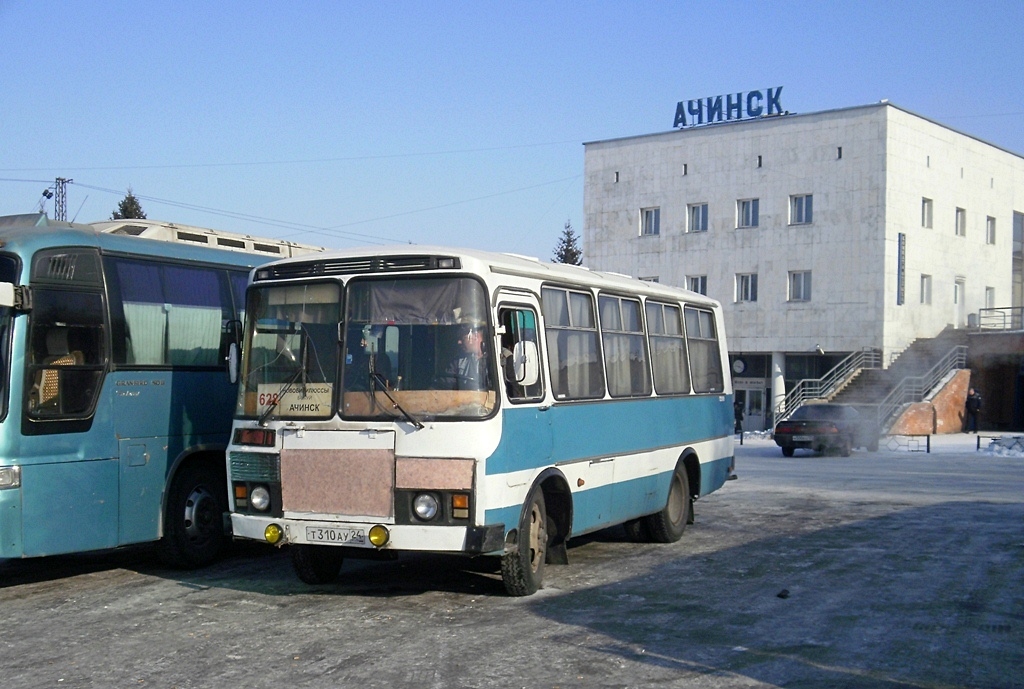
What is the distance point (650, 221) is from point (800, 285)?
8128 mm

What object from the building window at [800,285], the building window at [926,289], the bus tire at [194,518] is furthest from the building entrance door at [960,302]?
the bus tire at [194,518]

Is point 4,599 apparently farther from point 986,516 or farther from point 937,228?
point 937,228

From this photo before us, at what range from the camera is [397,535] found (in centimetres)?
902

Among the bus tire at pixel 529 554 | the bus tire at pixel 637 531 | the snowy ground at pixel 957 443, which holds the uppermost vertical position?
the bus tire at pixel 529 554

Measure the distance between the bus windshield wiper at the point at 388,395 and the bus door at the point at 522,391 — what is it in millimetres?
741

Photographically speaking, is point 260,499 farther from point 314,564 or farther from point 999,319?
point 999,319

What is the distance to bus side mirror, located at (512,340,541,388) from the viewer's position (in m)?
9.45

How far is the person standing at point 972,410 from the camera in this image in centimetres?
4438

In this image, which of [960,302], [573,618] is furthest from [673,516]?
[960,302]

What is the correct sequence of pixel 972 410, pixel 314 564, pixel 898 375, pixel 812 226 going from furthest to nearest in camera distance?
pixel 812 226 < pixel 898 375 < pixel 972 410 < pixel 314 564

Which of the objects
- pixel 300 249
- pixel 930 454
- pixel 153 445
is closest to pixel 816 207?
pixel 930 454

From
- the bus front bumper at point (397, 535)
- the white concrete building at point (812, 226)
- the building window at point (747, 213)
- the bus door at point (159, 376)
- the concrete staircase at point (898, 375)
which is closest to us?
the bus front bumper at point (397, 535)

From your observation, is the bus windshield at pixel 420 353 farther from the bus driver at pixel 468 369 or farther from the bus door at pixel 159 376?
the bus door at pixel 159 376

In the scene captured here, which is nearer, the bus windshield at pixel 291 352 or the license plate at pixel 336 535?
the license plate at pixel 336 535
